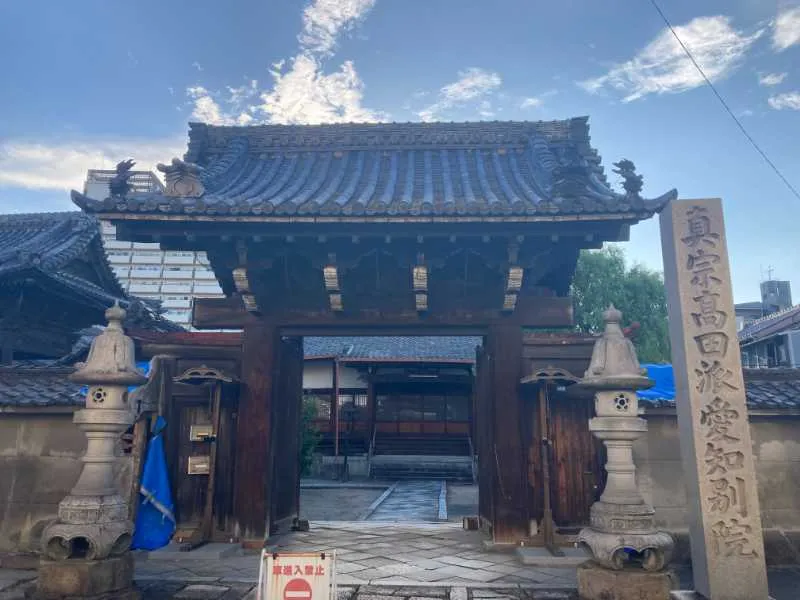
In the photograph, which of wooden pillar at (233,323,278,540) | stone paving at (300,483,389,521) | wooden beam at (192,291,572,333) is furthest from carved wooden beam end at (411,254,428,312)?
stone paving at (300,483,389,521)

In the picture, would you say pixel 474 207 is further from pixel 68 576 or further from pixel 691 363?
pixel 68 576

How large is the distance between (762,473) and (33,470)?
10.9 meters

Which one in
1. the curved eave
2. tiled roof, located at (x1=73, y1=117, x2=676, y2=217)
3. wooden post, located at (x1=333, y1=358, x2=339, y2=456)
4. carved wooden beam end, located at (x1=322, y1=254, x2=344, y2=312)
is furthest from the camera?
wooden post, located at (x1=333, y1=358, x2=339, y2=456)

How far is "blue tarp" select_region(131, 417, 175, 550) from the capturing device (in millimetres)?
7383

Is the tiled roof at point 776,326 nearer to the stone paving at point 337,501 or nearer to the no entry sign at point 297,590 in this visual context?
the stone paving at point 337,501

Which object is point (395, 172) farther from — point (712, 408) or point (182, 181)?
point (712, 408)

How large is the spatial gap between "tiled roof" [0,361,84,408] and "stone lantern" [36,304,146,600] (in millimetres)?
1709

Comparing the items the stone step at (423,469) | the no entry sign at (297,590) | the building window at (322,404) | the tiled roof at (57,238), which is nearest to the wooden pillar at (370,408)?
the stone step at (423,469)

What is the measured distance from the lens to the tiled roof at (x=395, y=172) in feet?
25.1

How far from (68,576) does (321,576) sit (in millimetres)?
3081

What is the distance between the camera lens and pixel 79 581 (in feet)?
18.7

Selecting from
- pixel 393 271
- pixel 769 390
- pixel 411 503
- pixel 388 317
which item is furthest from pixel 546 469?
pixel 411 503

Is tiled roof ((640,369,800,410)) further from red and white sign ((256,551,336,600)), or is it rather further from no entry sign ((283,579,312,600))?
no entry sign ((283,579,312,600))

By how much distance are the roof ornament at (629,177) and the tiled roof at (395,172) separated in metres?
0.10
